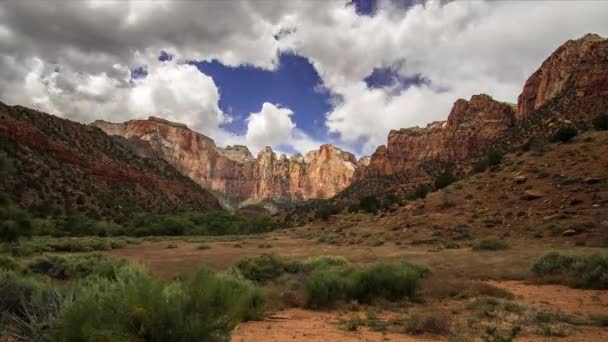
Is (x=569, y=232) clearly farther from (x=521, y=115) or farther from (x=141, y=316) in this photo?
(x=521, y=115)

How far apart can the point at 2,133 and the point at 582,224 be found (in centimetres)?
6760

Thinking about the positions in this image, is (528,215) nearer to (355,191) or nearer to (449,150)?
(355,191)

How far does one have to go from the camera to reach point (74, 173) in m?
69.0

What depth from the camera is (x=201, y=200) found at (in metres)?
117

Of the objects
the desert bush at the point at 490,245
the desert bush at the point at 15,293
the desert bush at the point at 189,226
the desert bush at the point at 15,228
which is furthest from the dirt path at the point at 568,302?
the desert bush at the point at 189,226

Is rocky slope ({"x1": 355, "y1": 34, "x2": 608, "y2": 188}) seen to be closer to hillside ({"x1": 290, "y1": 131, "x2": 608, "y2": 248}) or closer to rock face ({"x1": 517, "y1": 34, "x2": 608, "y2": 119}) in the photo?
rock face ({"x1": 517, "y1": 34, "x2": 608, "y2": 119})

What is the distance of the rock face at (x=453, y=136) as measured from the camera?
111450 mm

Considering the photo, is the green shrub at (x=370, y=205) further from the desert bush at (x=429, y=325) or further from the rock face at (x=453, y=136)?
the rock face at (x=453, y=136)

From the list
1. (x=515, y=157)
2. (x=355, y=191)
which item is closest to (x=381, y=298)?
(x=515, y=157)

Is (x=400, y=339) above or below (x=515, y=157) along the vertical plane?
below

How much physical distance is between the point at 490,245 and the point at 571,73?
64028 millimetres

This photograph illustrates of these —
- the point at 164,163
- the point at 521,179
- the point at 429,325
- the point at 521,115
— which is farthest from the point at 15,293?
the point at 521,115

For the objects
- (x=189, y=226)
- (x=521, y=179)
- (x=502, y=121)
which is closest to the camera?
(x=521, y=179)

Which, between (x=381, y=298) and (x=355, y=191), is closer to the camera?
(x=381, y=298)
